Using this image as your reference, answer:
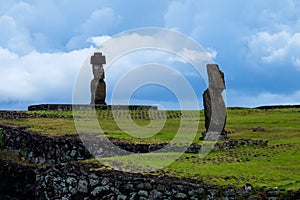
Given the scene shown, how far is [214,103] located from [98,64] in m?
18.9

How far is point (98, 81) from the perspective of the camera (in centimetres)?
3981

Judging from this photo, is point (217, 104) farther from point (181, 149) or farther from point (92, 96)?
point (92, 96)

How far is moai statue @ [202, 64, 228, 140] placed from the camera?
2258cm

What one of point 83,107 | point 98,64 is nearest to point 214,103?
point 83,107

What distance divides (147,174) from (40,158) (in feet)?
34.4

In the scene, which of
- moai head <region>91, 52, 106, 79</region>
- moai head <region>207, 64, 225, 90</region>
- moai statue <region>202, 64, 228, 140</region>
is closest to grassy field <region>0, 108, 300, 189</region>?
moai statue <region>202, 64, 228, 140</region>

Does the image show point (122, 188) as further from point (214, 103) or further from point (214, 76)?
point (214, 76)

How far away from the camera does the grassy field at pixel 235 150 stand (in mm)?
15625

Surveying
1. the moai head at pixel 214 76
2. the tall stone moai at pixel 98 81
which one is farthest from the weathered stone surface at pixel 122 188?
the tall stone moai at pixel 98 81

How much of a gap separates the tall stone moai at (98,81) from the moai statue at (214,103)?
18.1m

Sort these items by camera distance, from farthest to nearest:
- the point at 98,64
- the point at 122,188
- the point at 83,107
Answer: the point at 98,64
the point at 83,107
the point at 122,188

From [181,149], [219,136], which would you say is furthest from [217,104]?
[181,149]

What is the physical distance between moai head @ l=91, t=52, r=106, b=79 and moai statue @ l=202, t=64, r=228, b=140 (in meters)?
18.1

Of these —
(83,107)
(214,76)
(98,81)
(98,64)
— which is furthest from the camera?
(98,64)
